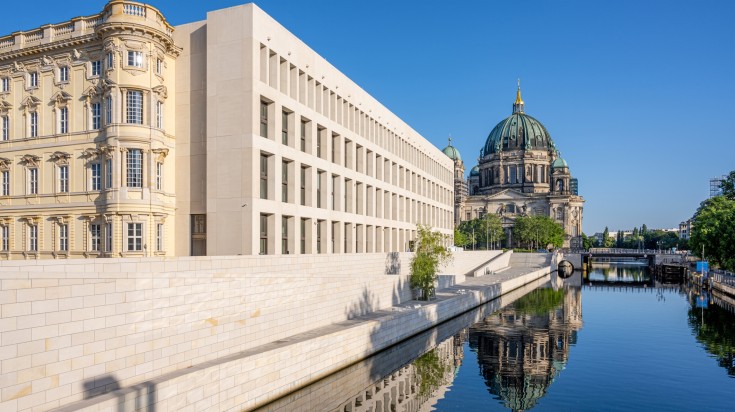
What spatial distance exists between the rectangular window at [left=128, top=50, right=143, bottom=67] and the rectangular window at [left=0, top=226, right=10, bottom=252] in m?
16.4

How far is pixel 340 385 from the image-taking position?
23.6 meters

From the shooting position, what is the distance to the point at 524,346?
112 feet

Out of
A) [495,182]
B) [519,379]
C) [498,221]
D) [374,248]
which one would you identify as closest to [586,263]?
[498,221]

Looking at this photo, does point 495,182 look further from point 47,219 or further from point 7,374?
point 7,374

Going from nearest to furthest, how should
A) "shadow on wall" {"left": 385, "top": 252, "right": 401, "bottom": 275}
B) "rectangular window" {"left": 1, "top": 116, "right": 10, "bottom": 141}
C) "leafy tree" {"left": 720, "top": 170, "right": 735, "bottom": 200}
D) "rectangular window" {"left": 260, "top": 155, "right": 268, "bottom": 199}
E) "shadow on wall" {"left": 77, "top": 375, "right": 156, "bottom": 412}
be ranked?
"shadow on wall" {"left": 77, "top": 375, "right": 156, "bottom": 412}
"rectangular window" {"left": 260, "top": 155, "right": 268, "bottom": 199}
"rectangular window" {"left": 1, "top": 116, "right": 10, "bottom": 141}
"shadow on wall" {"left": 385, "top": 252, "right": 401, "bottom": 275}
"leafy tree" {"left": 720, "top": 170, "right": 735, "bottom": 200}

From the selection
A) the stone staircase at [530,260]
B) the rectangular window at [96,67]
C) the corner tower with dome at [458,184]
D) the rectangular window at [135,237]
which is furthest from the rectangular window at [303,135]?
the corner tower with dome at [458,184]

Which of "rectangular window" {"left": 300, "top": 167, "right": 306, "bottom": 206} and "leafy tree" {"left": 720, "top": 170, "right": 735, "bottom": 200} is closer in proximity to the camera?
"rectangular window" {"left": 300, "top": 167, "right": 306, "bottom": 206}

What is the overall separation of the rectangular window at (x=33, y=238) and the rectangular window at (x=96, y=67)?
11.9 metres

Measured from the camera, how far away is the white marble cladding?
13.3 meters

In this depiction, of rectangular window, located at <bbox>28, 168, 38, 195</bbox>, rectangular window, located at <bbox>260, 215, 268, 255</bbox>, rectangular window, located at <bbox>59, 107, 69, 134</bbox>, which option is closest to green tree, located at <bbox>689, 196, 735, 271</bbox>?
rectangular window, located at <bbox>260, 215, 268, 255</bbox>

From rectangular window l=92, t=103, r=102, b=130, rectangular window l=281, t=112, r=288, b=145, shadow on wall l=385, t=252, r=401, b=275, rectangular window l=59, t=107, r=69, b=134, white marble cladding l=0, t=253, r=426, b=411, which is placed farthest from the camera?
shadow on wall l=385, t=252, r=401, b=275

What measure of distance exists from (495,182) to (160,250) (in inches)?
6695

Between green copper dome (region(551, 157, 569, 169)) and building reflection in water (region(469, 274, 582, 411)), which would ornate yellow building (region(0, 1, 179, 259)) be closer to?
building reflection in water (region(469, 274, 582, 411))

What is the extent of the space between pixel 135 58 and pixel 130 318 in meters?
24.1
